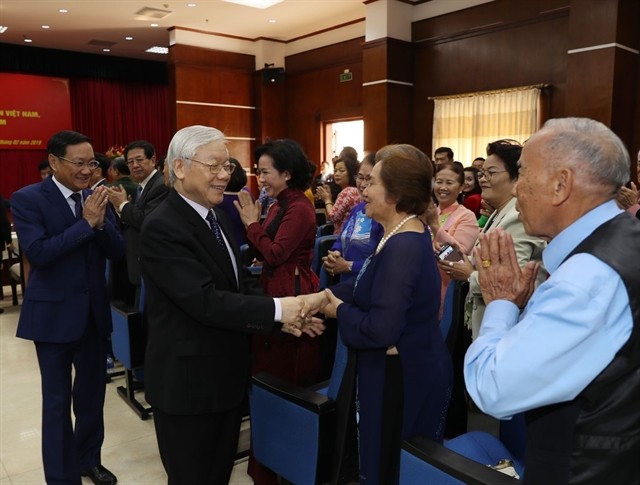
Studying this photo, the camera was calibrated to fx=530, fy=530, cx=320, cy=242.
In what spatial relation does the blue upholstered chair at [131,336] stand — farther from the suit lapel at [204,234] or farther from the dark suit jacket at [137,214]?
the suit lapel at [204,234]

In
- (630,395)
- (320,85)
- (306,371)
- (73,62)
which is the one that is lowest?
(306,371)

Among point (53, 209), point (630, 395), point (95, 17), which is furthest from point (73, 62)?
point (630, 395)

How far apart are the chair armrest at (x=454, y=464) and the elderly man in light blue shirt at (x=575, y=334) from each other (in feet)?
0.89

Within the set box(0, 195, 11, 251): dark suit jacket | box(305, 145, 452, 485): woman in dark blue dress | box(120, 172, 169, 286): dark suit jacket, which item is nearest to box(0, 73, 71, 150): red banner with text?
box(0, 195, 11, 251): dark suit jacket

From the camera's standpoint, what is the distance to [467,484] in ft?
4.24

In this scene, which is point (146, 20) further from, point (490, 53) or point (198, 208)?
point (198, 208)

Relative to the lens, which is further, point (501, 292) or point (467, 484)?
point (467, 484)

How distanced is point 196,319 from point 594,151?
1.12m

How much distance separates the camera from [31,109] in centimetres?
1198

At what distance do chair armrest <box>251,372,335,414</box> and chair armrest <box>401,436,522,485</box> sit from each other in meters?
0.38

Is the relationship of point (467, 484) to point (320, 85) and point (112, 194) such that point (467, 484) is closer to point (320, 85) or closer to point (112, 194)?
point (112, 194)

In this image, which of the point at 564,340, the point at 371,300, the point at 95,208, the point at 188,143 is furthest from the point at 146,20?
the point at 564,340

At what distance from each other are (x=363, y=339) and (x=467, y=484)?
19.2 inches

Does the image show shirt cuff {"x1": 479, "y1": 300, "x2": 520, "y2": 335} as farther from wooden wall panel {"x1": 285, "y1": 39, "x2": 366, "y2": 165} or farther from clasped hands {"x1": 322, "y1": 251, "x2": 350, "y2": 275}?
wooden wall panel {"x1": 285, "y1": 39, "x2": 366, "y2": 165}
